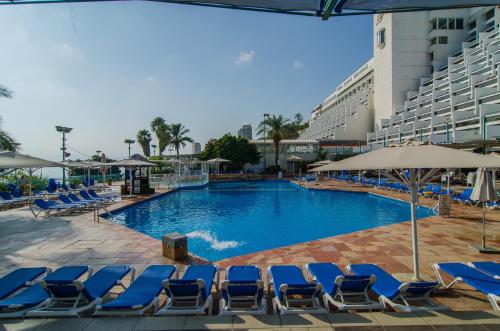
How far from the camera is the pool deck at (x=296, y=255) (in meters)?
2.89

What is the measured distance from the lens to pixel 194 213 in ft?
43.3

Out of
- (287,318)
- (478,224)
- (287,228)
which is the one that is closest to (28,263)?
(287,318)

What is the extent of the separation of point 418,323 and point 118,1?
4.70 m

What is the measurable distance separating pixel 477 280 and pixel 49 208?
1317cm

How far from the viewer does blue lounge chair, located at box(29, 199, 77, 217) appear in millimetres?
10516

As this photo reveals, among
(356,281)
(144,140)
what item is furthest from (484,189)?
(144,140)

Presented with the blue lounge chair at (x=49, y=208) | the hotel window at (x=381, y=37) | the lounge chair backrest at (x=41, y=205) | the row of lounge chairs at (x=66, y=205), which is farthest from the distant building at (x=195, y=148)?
the lounge chair backrest at (x=41, y=205)

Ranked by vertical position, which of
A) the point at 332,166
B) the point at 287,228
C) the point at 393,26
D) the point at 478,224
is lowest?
the point at 287,228

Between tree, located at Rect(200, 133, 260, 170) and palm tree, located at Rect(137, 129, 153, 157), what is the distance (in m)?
20.2

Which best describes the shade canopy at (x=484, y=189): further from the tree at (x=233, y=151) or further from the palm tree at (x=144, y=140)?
the palm tree at (x=144, y=140)

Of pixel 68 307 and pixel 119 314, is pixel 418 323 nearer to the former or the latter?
pixel 119 314

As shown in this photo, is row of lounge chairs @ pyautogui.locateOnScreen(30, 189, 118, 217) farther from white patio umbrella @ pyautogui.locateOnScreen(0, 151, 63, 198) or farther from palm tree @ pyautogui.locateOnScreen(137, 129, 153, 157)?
palm tree @ pyautogui.locateOnScreen(137, 129, 153, 157)

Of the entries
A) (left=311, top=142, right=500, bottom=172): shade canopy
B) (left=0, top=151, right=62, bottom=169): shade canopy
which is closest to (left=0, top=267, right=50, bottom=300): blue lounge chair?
(left=0, top=151, right=62, bottom=169): shade canopy

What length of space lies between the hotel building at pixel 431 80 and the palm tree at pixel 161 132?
30.8m
